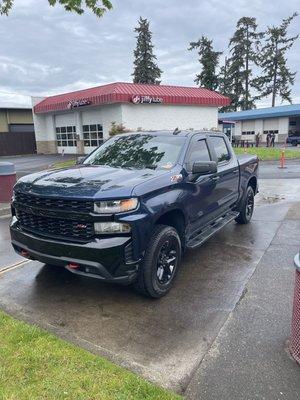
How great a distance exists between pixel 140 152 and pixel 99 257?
75.0 inches

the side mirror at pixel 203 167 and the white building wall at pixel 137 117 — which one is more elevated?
the white building wall at pixel 137 117

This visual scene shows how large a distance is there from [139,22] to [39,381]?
62.3 metres

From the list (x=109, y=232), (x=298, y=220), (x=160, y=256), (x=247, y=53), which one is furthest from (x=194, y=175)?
(x=247, y=53)

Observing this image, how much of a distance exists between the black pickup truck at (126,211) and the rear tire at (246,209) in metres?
1.83

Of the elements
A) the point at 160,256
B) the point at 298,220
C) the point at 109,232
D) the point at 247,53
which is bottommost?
the point at 298,220

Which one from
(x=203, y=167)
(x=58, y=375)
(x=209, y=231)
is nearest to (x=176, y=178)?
(x=203, y=167)

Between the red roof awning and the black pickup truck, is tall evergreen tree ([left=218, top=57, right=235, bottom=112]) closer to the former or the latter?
the red roof awning

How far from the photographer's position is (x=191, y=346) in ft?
10.7

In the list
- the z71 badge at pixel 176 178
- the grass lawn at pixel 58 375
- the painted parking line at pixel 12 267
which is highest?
the z71 badge at pixel 176 178

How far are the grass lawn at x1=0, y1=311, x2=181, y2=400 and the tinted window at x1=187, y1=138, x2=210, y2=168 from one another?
2.68 meters

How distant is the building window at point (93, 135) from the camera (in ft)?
97.2

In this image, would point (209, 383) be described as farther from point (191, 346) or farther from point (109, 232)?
point (109, 232)

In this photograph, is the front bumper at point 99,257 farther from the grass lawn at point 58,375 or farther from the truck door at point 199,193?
the truck door at point 199,193

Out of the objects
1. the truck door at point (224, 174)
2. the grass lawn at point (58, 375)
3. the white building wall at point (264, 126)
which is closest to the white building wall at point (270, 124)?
the white building wall at point (264, 126)
